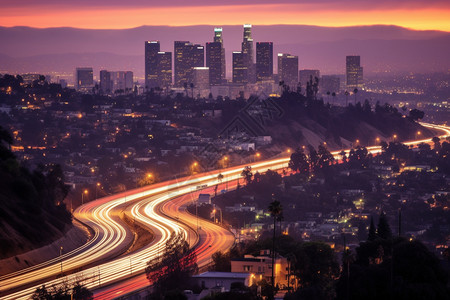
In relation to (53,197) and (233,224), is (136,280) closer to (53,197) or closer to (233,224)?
(53,197)

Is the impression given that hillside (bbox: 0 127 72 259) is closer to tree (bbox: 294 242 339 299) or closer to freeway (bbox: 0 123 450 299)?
freeway (bbox: 0 123 450 299)

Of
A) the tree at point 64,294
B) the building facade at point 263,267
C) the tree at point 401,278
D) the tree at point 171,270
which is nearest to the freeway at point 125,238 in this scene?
the tree at point 171,270

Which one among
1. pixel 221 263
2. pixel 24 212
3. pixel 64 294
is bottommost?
pixel 221 263

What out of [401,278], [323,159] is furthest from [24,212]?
[323,159]

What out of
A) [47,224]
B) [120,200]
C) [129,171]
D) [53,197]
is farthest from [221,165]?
[47,224]

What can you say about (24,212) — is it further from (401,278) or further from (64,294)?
(401,278)

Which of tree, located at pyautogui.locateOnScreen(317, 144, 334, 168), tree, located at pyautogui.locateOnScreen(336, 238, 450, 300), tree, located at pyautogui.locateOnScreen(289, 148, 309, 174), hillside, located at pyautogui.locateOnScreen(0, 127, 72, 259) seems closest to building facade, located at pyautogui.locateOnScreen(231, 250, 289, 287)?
tree, located at pyautogui.locateOnScreen(336, 238, 450, 300)

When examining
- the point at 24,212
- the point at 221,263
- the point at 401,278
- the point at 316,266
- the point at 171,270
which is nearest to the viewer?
the point at 401,278
